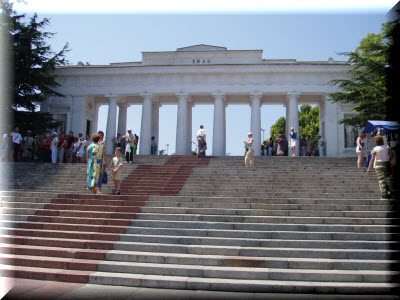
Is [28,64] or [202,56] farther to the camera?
[202,56]

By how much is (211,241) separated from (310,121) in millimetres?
52692

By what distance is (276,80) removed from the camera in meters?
27.6

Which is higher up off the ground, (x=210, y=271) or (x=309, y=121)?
(x=309, y=121)

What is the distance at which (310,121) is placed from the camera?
56.5 metres

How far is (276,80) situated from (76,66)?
55.2 feet

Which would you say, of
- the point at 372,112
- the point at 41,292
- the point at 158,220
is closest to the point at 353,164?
the point at 372,112

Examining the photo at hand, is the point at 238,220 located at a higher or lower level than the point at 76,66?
lower

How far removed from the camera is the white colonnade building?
27266 millimetres

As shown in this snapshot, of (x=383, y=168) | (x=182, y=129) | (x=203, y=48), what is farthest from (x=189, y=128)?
(x=383, y=168)

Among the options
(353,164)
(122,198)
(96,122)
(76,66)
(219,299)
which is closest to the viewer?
(219,299)

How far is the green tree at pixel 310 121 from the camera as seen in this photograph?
178 feet

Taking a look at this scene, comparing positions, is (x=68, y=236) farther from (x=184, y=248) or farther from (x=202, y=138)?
(x=202, y=138)

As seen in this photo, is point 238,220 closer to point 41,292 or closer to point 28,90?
point 41,292

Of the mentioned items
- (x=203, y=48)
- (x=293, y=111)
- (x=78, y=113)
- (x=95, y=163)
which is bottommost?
(x=95, y=163)
